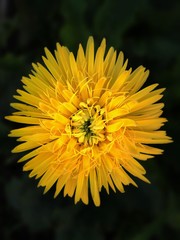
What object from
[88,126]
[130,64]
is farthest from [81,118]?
[130,64]

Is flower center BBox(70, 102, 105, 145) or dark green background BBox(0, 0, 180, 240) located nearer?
flower center BBox(70, 102, 105, 145)

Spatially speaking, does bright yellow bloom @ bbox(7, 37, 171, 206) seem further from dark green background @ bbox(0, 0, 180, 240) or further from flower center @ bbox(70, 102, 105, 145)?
dark green background @ bbox(0, 0, 180, 240)

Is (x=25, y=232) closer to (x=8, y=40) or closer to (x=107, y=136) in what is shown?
(x=8, y=40)

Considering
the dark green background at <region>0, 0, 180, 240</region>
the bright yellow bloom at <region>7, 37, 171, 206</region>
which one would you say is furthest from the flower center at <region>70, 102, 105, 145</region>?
the dark green background at <region>0, 0, 180, 240</region>

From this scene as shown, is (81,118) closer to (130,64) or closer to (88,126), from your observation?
(88,126)

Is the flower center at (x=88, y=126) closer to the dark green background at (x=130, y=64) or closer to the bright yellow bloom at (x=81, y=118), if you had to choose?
the bright yellow bloom at (x=81, y=118)

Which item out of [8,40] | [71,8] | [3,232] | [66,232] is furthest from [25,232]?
[71,8]

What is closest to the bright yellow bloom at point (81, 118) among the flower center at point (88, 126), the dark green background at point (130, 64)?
the flower center at point (88, 126)
